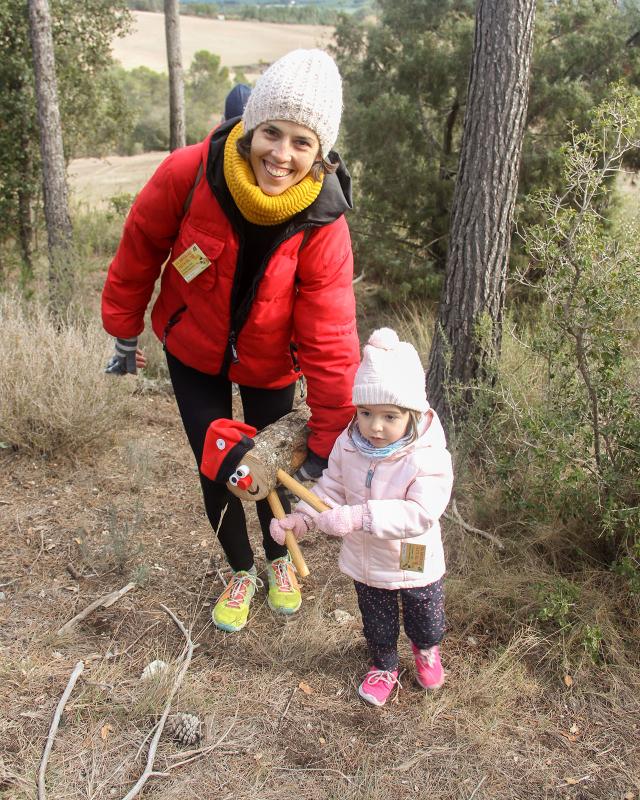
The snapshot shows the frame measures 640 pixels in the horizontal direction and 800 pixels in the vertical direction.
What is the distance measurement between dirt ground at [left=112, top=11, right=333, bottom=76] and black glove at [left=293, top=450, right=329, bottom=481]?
136 ft

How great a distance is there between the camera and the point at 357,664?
2764 mm

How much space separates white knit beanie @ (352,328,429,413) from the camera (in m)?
2.10

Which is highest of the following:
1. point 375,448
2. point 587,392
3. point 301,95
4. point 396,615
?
point 301,95

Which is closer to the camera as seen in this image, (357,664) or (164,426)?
(357,664)

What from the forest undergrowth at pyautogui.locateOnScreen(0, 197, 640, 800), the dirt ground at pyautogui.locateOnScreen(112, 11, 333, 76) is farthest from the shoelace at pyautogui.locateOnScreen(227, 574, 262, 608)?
the dirt ground at pyautogui.locateOnScreen(112, 11, 333, 76)

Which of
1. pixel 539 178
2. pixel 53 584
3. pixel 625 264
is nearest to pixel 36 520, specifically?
pixel 53 584

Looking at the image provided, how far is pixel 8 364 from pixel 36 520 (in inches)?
39.2

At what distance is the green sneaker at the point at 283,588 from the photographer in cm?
297

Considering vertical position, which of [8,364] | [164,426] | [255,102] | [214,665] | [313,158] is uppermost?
[255,102]

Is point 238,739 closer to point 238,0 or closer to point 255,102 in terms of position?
point 255,102

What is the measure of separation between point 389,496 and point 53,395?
8.05 feet

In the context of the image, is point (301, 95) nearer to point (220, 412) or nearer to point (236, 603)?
point (220, 412)

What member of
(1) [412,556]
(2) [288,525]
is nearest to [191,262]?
(2) [288,525]

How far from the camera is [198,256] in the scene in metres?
2.27
